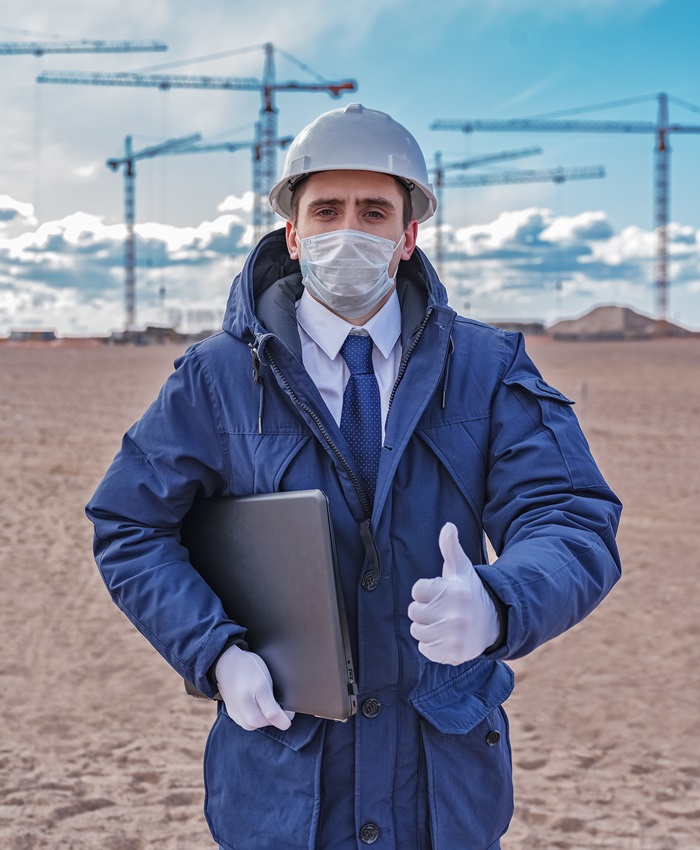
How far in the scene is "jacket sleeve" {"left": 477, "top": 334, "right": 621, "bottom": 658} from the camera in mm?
1738

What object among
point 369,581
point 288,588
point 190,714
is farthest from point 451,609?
point 190,714

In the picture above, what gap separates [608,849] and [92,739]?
8.74 feet

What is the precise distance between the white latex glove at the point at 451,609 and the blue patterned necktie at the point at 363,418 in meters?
0.33

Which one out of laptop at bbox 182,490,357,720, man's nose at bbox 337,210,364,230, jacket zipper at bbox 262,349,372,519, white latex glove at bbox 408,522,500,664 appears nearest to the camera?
white latex glove at bbox 408,522,500,664

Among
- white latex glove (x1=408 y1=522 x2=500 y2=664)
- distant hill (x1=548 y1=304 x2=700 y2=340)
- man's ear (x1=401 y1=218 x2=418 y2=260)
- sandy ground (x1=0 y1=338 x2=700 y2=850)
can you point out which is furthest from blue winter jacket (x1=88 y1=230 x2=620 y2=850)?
distant hill (x1=548 y1=304 x2=700 y2=340)

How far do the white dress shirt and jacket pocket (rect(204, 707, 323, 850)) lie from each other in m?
0.67

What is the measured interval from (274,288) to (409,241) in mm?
350

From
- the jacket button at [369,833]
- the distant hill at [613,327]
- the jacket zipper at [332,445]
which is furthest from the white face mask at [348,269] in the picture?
the distant hill at [613,327]

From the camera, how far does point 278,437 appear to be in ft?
6.47

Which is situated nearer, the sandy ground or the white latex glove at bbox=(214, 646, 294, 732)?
the white latex glove at bbox=(214, 646, 294, 732)

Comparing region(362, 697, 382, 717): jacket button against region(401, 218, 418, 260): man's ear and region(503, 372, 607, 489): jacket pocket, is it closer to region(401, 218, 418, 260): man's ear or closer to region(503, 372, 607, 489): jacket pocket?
region(503, 372, 607, 489): jacket pocket

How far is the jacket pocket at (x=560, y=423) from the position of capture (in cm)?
193

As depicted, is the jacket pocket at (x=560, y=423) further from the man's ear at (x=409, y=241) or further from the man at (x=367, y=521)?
the man's ear at (x=409, y=241)

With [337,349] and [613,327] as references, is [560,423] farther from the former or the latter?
[613,327]
